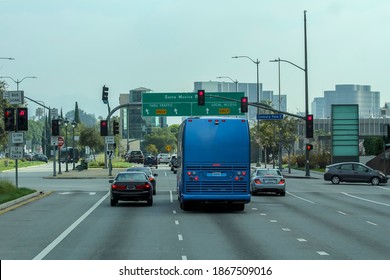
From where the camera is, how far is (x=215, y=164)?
28.8 meters

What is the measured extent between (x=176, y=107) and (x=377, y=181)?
25705 mm

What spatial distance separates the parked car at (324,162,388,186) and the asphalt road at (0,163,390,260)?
1688cm

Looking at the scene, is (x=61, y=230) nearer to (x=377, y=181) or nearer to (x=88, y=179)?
(x=377, y=181)

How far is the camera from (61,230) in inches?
887

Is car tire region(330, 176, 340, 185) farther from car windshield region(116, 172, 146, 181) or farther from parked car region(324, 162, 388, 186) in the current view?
car windshield region(116, 172, 146, 181)

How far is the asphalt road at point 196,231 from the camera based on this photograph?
16906mm

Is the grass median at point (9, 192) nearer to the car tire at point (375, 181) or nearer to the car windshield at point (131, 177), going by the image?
the car windshield at point (131, 177)

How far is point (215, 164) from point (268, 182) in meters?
12.4

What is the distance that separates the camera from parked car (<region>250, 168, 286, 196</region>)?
1602 inches

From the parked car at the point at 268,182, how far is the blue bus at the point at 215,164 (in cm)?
1183

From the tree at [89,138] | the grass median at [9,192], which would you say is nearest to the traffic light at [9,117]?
the grass median at [9,192]

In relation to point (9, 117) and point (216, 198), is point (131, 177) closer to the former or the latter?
point (216, 198)

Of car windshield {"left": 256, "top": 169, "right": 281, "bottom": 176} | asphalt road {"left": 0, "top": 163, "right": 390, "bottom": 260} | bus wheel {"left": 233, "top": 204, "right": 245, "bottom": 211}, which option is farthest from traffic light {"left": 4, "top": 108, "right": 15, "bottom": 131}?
bus wheel {"left": 233, "top": 204, "right": 245, "bottom": 211}

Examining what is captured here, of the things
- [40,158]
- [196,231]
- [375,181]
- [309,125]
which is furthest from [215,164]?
[40,158]
